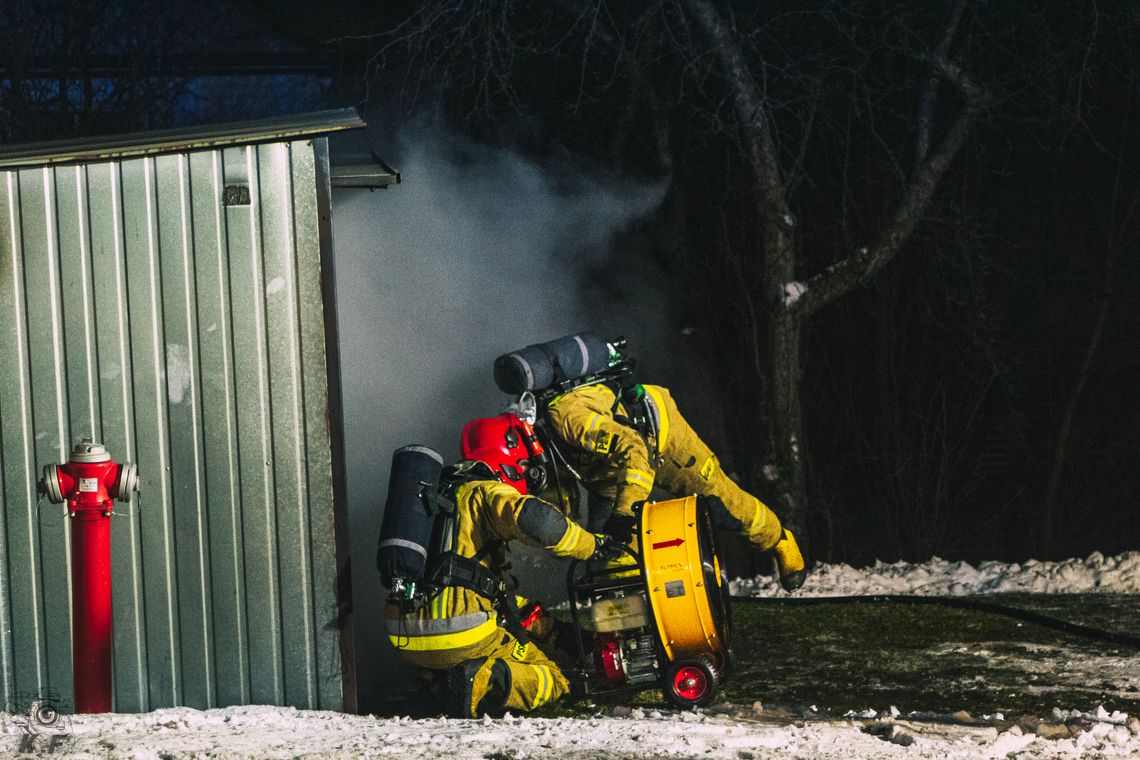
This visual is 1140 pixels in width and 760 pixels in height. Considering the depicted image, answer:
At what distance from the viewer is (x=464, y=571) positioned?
5352 millimetres

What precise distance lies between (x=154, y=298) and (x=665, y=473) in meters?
2.80

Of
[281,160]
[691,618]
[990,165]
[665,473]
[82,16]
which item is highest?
[82,16]

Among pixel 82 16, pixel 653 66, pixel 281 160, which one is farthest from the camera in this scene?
pixel 82 16

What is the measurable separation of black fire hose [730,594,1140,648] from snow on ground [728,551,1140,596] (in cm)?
29

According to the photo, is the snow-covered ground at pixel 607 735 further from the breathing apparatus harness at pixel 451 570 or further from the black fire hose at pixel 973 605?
the black fire hose at pixel 973 605

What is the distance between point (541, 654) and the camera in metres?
5.67

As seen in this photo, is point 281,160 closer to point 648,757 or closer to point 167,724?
point 167,724

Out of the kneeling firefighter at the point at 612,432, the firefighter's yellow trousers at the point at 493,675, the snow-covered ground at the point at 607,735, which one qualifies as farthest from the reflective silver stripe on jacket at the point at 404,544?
the kneeling firefighter at the point at 612,432

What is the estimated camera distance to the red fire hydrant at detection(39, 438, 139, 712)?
4.70m

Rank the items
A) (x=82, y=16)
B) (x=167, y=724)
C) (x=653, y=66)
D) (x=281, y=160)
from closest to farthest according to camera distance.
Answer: (x=167, y=724), (x=281, y=160), (x=653, y=66), (x=82, y=16)

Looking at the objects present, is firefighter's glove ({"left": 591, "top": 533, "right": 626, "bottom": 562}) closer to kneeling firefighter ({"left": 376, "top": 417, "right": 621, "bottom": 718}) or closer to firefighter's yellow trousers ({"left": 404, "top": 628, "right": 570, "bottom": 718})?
kneeling firefighter ({"left": 376, "top": 417, "right": 621, "bottom": 718})

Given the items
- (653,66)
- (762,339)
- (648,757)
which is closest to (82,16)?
(653,66)

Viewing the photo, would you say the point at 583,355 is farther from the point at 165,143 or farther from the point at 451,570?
the point at 165,143

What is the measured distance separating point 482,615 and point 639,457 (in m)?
1.18
